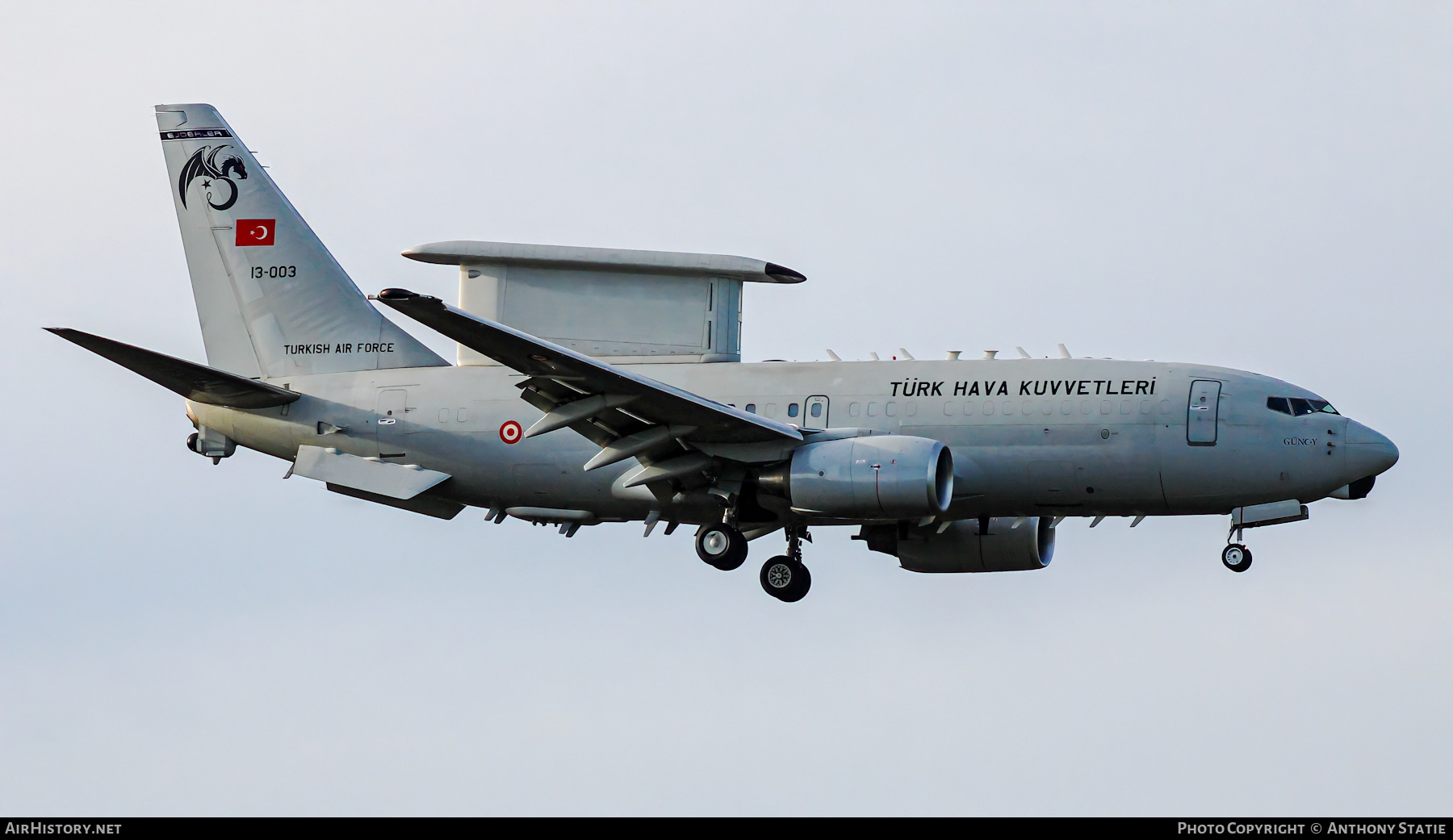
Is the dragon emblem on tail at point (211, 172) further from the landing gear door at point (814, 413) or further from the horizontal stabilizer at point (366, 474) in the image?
the landing gear door at point (814, 413)

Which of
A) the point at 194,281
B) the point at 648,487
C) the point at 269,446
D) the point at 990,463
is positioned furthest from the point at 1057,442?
the point at 194,281

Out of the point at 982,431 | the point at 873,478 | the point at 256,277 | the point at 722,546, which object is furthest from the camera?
the point at 256,277

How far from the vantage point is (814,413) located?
3950cm

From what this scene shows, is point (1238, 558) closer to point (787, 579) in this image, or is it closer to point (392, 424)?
point (787, 579)

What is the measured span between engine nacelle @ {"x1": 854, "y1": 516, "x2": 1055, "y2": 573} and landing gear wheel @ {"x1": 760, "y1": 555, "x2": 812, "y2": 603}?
241 cm

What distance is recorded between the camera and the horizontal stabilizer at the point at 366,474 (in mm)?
41375

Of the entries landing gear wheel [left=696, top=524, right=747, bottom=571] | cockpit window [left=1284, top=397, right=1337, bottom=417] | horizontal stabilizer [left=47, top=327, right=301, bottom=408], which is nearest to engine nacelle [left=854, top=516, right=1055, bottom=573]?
landing gear wheel [left=696, top=524, right=747, bottom=571]

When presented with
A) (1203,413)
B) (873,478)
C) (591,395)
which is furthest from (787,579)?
(1203,413)

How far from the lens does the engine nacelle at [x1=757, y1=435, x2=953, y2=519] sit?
3666cm

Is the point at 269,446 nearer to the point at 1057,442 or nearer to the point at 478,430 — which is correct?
the point at 478,430

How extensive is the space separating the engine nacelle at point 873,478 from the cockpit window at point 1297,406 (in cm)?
623

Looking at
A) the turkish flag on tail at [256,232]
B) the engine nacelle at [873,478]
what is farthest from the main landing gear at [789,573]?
the turkish flag on tail at [256,232]

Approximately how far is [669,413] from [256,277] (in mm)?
12178

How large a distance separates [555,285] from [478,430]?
4.03 metres
